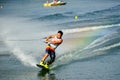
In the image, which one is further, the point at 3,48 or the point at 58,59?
the point at 3,48

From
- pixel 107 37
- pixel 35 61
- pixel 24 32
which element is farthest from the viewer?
pixel 24 32

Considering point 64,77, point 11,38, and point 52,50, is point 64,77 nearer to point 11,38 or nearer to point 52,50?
point 52,50

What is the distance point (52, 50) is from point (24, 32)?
12.4m

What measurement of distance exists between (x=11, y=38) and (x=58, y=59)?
7.99 m

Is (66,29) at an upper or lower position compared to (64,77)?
lower

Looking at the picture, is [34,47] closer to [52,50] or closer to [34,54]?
[34,54]

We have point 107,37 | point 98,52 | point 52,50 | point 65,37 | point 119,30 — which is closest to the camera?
point 52,50

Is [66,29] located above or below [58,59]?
below

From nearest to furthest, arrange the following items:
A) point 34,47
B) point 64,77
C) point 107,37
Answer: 1. point 64,77
2. point 34,47
3. point 107,37

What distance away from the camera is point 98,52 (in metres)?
19.5

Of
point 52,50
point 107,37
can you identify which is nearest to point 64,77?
point 52,50

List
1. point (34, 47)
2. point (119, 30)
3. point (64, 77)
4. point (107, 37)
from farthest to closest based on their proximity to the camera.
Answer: point (119, 30) < point (107, 37) < point (34, 47) < point (64, 77)

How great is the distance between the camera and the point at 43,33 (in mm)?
27656

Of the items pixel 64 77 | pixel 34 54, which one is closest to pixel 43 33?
pixel 34 54
